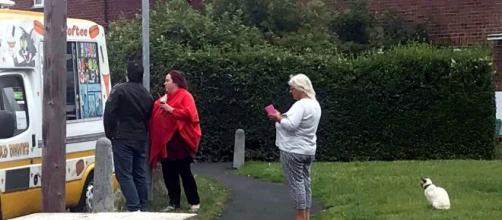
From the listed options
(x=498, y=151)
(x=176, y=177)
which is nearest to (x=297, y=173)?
(x=176, y=177)

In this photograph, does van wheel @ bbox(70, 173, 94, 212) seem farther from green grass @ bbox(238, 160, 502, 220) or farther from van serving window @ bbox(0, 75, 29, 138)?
green grass @ bbox(238, 160, 502, 220)

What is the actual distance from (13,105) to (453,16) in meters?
15.2

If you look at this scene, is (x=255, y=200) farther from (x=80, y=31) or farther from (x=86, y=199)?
(x=80, y=31)

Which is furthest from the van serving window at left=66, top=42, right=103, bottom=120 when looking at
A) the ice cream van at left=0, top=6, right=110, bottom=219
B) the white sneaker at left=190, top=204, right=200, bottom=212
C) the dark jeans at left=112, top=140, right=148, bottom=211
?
the white sneaker at left=190, top=204, right=200, bottom=212

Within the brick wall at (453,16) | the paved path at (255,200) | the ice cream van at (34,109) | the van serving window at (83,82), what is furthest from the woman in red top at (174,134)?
the brick wall at (453,16)

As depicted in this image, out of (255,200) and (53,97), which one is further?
(255,200)

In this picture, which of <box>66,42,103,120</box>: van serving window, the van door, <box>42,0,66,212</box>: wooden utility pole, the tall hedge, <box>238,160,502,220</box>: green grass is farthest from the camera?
the tall hedge

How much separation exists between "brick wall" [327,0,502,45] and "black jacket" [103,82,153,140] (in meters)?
14.0

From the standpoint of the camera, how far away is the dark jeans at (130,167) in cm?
996

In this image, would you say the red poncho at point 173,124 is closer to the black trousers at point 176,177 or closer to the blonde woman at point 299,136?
the black trousers at point 176,177

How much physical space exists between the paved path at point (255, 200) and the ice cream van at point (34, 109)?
1.80 m

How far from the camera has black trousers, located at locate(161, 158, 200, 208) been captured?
10.4 metres

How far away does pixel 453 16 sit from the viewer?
2281 cm

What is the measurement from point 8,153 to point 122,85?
1425 mm
